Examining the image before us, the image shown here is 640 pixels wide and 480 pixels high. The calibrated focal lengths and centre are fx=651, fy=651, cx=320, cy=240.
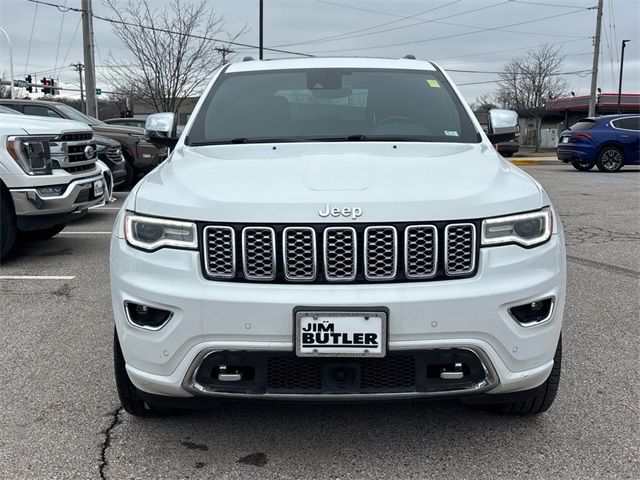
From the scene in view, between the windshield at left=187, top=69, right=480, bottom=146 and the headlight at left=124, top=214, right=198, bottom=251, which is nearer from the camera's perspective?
the headlight at left=124, top=214, right=198, bottom=251

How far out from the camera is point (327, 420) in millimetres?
3074

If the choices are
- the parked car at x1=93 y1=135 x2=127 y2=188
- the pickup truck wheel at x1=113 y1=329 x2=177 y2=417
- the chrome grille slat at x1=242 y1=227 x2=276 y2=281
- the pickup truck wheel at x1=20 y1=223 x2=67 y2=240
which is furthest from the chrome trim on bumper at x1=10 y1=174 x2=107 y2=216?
the chrome grille slat at x1=242 y1=227 x2=276 y2=281

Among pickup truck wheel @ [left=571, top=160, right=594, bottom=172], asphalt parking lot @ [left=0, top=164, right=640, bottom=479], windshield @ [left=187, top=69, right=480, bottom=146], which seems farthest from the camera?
pickup truck wheel @ [left=571, top=160, right=594, bottom=172]

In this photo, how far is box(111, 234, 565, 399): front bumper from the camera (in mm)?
2389

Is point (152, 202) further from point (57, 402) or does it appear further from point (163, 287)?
point (57, 402)

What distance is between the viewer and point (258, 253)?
2475mm

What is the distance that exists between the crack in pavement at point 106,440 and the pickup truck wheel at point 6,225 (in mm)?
3808

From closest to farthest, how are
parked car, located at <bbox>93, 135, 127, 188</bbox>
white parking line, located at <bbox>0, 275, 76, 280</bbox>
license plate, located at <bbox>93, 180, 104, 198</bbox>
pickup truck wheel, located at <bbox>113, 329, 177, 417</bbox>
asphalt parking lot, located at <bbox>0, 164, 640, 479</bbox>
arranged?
asphalt parking lot, located at <bbox>0, 164, 640, 479</bbox> < pickup truck wheel, located at <bbox>113, 329, 177, 417</bbox> < white parking line, located at <bbox>0, 275, 76, 280</bbox> < license plate, located at <bbox>93, 180, 104, 198</bbox> < parked car, located at <bbox>93, 135, 127, 188</bbox>

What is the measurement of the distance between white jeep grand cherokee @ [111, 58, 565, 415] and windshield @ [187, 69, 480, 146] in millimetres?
954

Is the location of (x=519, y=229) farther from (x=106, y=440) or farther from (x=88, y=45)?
(x=88, y=45)

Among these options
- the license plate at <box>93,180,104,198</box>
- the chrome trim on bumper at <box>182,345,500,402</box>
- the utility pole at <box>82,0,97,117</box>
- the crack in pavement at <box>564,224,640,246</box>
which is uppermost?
the utility pole at <box>82,0,97,117</box>

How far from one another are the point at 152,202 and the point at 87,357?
→ 1.72 m

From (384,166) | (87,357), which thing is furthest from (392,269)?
(87,357)

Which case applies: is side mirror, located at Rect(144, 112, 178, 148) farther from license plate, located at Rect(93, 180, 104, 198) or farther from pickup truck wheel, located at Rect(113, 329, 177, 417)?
license plate, located at Rect(93, 180, 104, 198)
